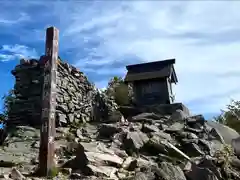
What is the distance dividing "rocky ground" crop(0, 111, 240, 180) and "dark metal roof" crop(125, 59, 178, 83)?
9476 millimetres

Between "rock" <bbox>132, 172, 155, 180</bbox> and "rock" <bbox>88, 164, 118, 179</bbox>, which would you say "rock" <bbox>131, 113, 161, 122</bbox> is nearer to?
"rock" <bbox>88, 164, 118, 179</bbox>

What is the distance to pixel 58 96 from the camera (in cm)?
1221

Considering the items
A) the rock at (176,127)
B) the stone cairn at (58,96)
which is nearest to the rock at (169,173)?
the rock at (176,127)

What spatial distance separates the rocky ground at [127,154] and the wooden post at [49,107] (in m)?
0.37

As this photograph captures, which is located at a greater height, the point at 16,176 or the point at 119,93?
the point at 119,93

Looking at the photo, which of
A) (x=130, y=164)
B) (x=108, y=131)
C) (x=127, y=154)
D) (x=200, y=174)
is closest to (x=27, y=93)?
(x=108, y=131)

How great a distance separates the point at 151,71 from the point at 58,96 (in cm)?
1199

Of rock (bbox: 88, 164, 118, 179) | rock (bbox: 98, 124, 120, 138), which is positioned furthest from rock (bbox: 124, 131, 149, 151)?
rock (bbox: 88, 164, 118, 179)

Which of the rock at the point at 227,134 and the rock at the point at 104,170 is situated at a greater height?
the rock at the point at 227,134

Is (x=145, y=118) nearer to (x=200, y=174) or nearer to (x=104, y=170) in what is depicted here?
(x=200, y=174)

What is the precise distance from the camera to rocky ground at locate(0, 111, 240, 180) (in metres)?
6.61

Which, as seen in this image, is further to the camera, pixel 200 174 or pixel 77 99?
pixel 77 99

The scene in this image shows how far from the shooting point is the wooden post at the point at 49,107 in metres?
6.60

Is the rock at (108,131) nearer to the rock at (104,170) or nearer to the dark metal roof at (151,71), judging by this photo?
the rock at (104,170)
